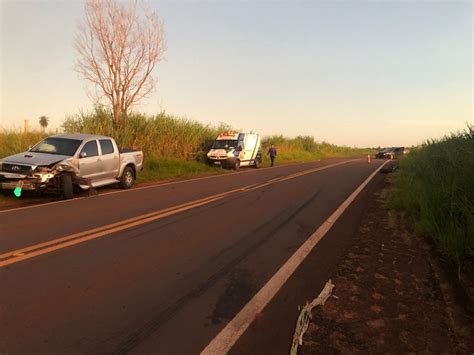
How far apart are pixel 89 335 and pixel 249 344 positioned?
1.39 meters

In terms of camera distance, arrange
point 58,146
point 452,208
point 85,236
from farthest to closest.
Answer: point 58,146 → point 85,236 → point 452,208

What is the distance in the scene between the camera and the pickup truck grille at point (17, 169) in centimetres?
1044

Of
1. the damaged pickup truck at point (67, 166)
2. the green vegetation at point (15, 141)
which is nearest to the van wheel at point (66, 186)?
the damaged pickup truck at point (67, 166)

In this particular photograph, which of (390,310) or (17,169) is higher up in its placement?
(17,169)

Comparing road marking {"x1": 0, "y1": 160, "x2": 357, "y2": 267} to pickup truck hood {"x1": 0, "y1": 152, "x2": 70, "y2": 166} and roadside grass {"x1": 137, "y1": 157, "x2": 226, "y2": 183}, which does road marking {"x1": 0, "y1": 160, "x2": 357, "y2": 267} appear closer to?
pickup truck hood {"x1": 0, "y1": 152, "x2": 70, "y2": 166}

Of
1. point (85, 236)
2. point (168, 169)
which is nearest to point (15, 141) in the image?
point (168, 169)

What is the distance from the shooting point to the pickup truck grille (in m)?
10.4

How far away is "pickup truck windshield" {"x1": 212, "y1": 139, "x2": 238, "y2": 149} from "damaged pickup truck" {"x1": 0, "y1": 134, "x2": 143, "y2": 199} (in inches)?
464

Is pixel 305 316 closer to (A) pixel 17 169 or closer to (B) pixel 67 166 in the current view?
(B) pixel 67 166

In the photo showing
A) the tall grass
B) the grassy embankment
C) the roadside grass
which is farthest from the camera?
the tall grass

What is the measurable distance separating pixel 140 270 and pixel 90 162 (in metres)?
7.82

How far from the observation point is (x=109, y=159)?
12961 mm

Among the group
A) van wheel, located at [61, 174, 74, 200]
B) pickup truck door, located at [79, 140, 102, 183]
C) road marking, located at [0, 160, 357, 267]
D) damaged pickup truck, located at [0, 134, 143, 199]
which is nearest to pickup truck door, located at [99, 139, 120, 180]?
damaged pickup truck, located at [0, 134, 143, 199]

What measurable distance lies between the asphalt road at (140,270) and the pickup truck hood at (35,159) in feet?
4.84
